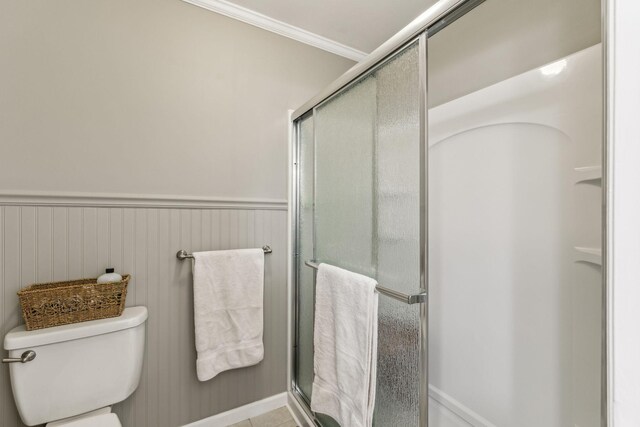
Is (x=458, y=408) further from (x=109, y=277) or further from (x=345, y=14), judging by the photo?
(x=345, y=14)

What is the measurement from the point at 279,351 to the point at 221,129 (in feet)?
4.34

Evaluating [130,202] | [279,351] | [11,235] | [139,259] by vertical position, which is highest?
[130,202]

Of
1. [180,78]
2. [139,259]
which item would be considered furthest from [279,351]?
[180,78]

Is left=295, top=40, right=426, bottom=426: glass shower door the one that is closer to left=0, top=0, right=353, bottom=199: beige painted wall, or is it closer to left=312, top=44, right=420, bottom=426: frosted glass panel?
left=312, top=44, right=420, bottom=426: frosted glass panel

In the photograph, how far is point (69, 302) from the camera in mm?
1177

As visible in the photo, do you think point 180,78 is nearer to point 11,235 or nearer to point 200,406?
point 11,235

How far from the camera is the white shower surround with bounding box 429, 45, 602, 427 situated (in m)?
0.87

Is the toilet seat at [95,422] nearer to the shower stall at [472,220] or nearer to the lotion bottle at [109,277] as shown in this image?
the lotion bottle at [109,277]

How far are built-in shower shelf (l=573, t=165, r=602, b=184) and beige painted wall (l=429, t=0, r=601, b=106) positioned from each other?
395 mm

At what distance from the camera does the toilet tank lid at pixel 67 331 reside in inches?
42.8

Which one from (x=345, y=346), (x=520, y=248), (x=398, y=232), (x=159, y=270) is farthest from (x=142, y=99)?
(x=520, y=248)

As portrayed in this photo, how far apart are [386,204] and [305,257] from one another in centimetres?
75

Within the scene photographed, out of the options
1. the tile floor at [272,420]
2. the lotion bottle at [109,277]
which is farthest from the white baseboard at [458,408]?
the lotion bottle at [109,277]

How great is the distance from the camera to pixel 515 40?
112 centimetres
